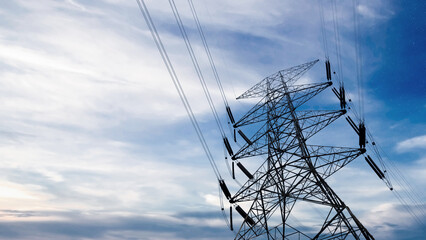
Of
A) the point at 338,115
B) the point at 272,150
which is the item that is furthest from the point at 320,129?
the point at 272,150

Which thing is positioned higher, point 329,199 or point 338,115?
point 338,115

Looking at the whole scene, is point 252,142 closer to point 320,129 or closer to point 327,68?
point 320,129

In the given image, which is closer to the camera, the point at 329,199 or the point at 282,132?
the point at 329,199

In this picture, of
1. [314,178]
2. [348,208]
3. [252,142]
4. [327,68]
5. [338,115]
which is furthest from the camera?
[327,68]

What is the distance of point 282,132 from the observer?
1909 cm

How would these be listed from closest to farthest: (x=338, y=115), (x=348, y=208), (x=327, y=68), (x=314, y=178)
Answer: (x=348, y=208)
(x=314, y=178)
(x=338, y=115)
(x=327, y=68)

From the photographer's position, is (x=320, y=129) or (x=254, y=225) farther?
(x=320, y=129)

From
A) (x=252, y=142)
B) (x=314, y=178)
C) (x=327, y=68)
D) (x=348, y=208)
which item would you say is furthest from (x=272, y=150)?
(x=327, y=68)

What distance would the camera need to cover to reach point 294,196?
1627cm

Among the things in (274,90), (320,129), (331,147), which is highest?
(274,90)

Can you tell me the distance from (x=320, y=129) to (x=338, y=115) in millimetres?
1482

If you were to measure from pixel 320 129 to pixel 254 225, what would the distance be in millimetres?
7897

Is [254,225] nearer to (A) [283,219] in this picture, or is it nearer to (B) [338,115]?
(A) [283,219]

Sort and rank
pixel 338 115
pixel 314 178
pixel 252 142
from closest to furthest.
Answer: pixel 314 178
pixel 338 115
pixel 252 142
